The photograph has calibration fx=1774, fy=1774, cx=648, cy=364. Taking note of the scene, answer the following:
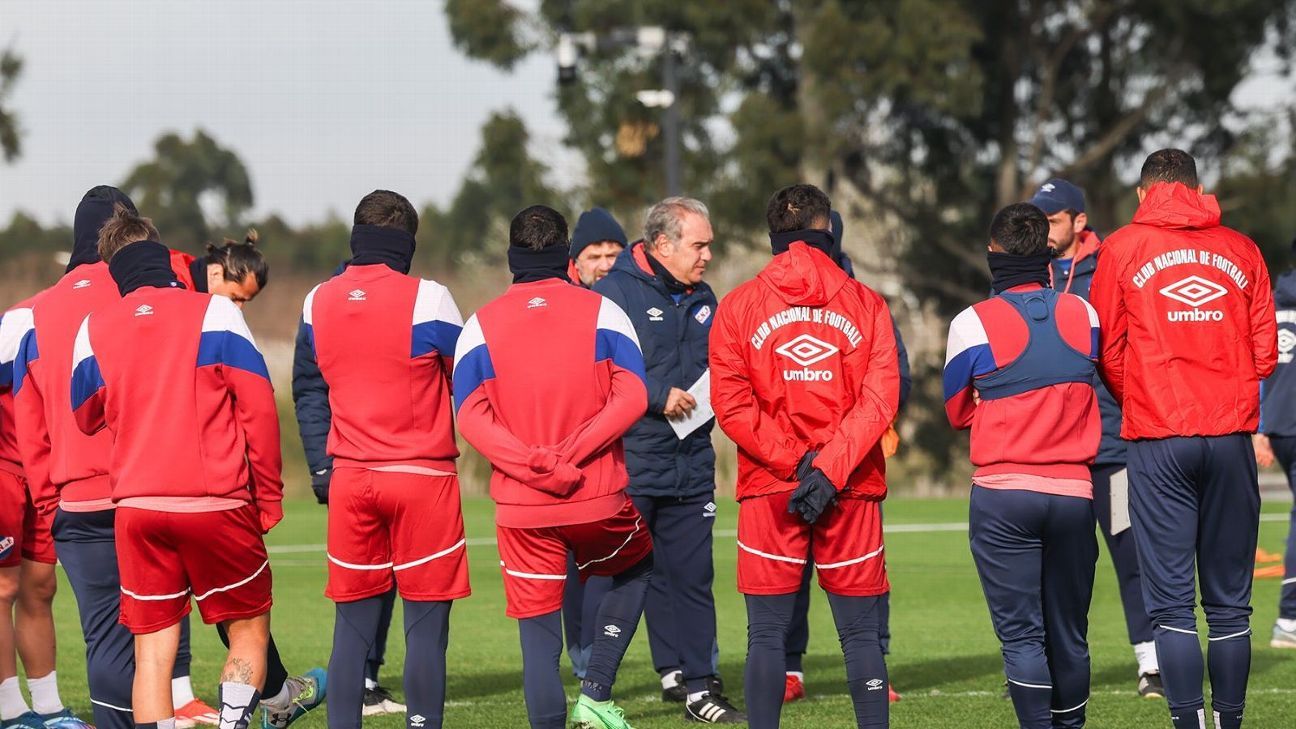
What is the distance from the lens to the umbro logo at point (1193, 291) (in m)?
6.61

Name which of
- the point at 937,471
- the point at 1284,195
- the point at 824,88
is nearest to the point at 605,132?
the point at 824,88

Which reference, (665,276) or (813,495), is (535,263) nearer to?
(813,495)

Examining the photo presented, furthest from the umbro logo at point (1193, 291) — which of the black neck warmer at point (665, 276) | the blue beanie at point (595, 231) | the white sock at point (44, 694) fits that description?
the white sock at point (44, 694)

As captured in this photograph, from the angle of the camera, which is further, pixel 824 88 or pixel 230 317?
pixel 824 88

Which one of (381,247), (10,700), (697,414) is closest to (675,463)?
(697,414)

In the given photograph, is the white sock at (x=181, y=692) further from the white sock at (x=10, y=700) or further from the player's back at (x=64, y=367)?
the player's back at (x=64, y=367)

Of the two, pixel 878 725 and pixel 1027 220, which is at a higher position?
pixel 1027 220

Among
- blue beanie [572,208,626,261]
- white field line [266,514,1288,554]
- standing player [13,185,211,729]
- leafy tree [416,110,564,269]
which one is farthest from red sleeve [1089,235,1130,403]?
leafy tree [416,110,564,269]

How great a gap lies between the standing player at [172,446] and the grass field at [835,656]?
1841 mm

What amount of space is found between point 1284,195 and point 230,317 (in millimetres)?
24770

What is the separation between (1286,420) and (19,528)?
22.6 ft

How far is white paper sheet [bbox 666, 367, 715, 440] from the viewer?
8250 mm

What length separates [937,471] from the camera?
1145 inches

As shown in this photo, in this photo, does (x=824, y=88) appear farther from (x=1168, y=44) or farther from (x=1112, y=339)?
(x=1112, y=339)
